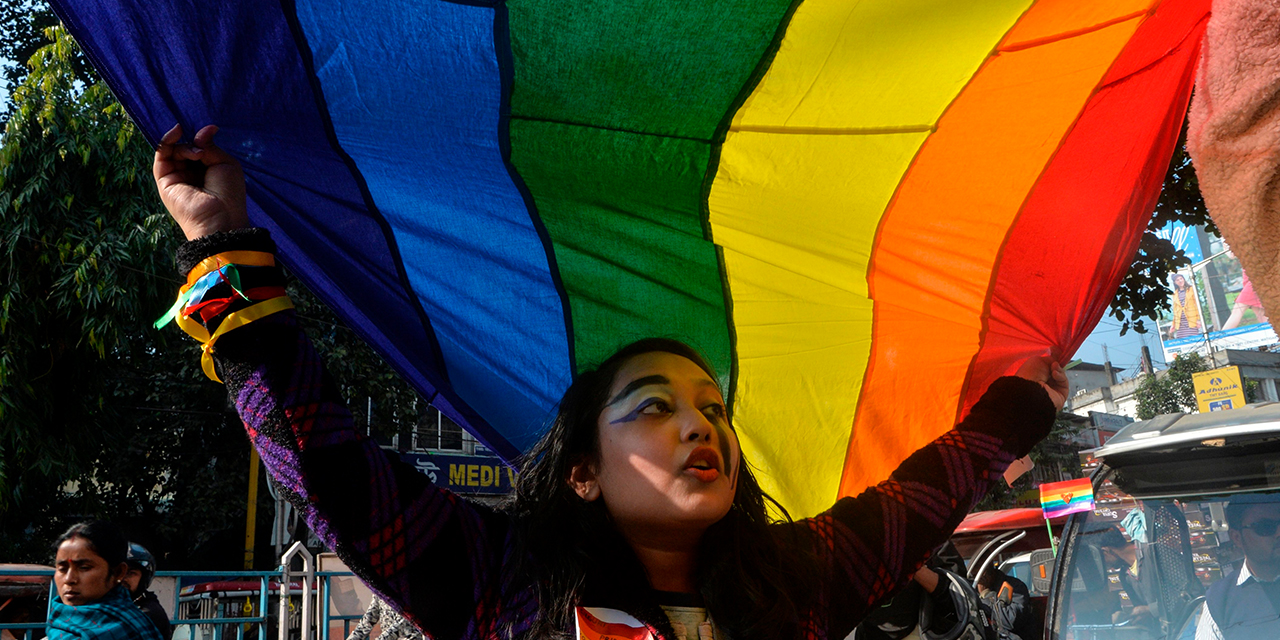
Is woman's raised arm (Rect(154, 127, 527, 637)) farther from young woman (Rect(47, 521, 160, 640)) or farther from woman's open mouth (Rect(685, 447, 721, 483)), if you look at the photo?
young woman (Rect(47, 521, 160, 640))

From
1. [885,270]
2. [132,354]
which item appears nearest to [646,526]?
[885,270]

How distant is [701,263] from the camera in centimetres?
229

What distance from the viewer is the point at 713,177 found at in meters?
2.11

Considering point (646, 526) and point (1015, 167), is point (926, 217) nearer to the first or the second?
point (1015, 167)

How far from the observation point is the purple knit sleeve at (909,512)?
1850 mm

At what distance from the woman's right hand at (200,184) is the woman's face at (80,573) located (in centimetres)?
246

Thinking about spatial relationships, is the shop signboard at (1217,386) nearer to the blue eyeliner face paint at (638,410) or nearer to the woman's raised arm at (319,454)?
the blue eyeliner face paint at (638,410)

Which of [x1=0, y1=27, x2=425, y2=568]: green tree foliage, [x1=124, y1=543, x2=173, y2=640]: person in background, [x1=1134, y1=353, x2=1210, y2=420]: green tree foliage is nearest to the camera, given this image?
[x1=124, y1=543, x2=173, y2=640]: person in background

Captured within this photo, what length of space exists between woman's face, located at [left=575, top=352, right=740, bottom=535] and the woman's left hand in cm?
93

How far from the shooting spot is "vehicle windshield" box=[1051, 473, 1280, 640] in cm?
344

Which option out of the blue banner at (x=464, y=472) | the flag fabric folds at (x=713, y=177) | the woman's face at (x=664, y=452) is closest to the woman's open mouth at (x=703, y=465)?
the woman's face at (x=664, y=452)

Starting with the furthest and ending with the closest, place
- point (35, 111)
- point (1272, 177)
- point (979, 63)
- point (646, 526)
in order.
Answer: point (35, 111), point (979, 63), point (646, 526), point (1272, 177)

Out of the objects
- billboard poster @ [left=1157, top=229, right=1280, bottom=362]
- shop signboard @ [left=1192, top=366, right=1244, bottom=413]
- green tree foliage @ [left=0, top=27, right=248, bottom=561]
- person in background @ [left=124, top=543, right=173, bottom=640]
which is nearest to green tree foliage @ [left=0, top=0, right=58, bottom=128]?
green tree foliage @ [left=0, top=27, right=248, bottom=561]

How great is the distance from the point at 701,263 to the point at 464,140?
2.25ft
